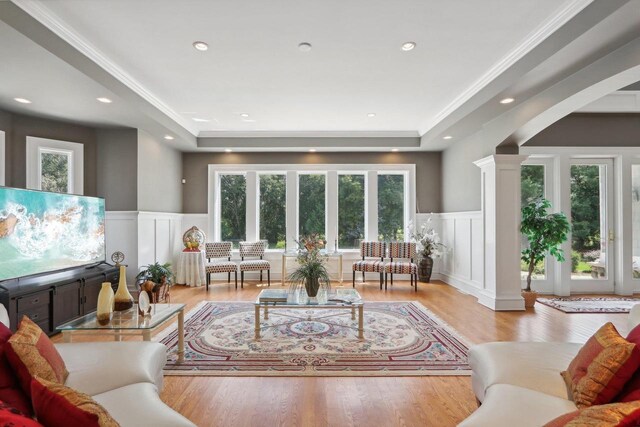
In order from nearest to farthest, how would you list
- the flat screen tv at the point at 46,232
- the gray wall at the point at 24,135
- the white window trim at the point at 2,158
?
the flat screen tv at the point at 46,232 → the white window trim at the point at 2,158 → the gray wall at the point at 24,135

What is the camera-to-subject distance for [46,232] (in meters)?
3.74

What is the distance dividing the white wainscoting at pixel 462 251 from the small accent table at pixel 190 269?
15.3 ft

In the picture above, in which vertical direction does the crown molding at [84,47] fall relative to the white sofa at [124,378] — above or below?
above

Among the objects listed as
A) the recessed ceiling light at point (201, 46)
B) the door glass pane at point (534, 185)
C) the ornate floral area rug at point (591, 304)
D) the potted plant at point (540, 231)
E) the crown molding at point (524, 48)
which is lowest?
the ornate floral area rug at point (591, 304)

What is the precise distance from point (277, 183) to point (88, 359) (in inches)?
220

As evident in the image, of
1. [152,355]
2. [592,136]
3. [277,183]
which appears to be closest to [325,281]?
[152,355]

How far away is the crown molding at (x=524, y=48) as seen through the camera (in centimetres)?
259

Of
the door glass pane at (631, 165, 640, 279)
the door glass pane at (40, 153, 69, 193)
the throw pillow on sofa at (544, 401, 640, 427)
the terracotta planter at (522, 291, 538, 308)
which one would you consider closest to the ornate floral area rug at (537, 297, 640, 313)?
the terracotta planter at (522, 291, 538, 308)

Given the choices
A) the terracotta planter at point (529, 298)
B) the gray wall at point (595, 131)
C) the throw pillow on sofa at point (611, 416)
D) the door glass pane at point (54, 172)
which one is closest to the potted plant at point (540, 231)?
the terracotta planter at point (529, 298)

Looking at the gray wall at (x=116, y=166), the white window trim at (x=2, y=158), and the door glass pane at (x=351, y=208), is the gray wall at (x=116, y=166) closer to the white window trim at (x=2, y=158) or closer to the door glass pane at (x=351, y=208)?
the white window trim at (x=2, y=158)

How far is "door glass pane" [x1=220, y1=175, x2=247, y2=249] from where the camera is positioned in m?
7.20

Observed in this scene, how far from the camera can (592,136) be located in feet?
17.7

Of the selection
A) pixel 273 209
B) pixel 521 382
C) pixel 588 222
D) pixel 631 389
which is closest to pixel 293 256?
pixel 273 209

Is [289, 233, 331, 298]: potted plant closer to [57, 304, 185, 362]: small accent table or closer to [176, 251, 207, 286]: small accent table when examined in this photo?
[57, 304, 185, 362]: small accent table
